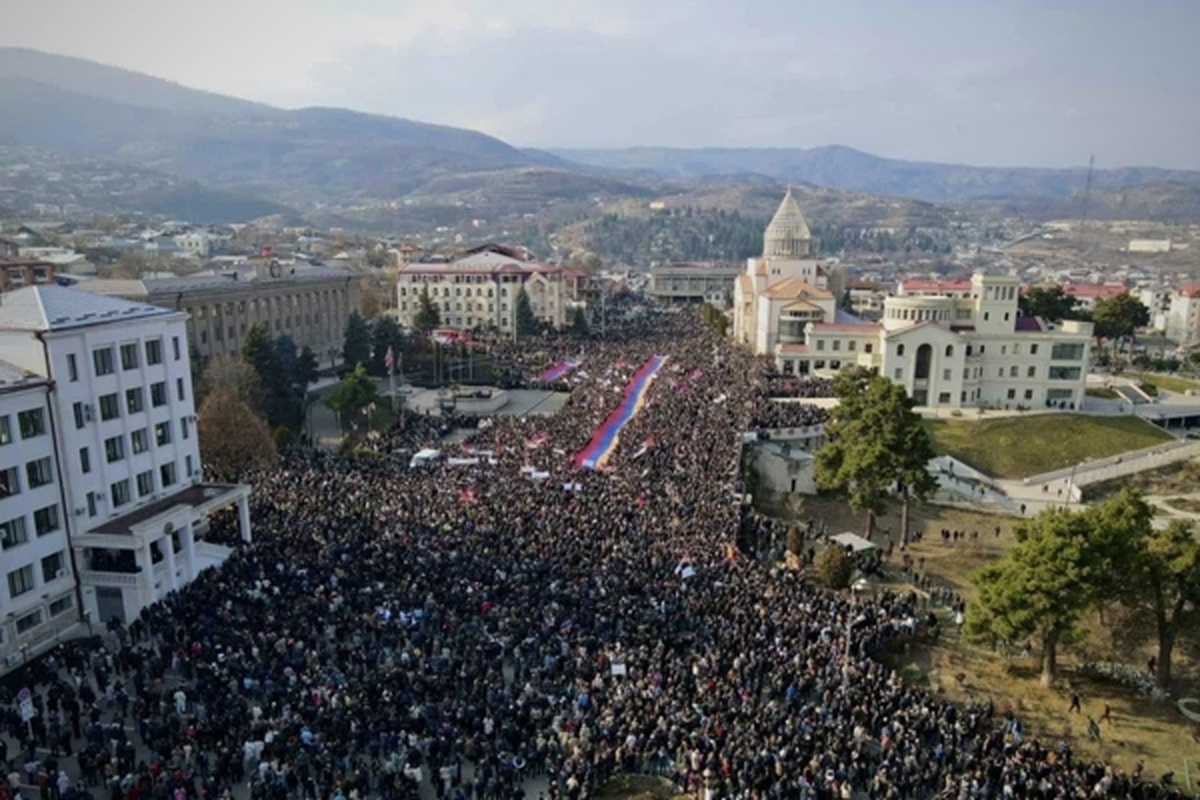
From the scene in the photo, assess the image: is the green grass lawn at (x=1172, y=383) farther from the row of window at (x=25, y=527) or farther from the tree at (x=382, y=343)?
the row of window at (x=25, y=527)

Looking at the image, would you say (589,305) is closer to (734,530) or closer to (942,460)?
(942,460)

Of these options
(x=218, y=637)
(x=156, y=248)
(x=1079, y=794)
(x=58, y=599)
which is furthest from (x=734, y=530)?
(x=156, y=248)

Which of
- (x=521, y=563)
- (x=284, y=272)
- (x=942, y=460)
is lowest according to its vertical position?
(x=942, y=460)

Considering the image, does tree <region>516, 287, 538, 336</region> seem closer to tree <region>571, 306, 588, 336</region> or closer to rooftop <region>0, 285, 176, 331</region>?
tree <region>571, 306, 588, 336</region>

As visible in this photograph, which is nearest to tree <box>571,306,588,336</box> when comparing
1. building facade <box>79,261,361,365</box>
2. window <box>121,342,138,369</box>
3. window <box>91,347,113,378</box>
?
building facade <box>79,261,361,365</box>

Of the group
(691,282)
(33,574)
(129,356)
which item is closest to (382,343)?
(129,356)

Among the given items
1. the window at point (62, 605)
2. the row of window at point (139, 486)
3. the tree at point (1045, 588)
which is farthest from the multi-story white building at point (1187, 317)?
the window at point (62, 605)
